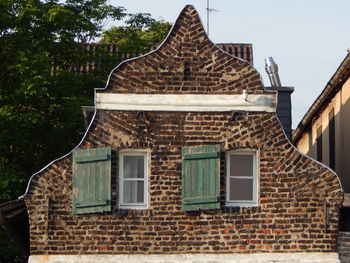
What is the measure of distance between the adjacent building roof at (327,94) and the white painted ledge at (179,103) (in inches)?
119

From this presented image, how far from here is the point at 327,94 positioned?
100 ft

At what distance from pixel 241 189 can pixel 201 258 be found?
1623mm

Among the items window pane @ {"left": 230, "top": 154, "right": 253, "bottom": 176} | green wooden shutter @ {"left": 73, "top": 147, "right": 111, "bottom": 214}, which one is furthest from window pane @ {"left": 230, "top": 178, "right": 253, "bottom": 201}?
green wooden shutter @ {"left": 73, "top": 147, "right": 111, "bottom": 214}

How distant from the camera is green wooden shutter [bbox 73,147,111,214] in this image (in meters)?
24.3

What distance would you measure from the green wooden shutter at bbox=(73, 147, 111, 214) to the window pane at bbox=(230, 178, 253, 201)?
2492 millimetres

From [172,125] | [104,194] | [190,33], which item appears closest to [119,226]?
[104,194]

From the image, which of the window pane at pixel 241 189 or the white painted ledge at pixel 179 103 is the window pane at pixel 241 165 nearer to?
the window pane at pixel 241 189

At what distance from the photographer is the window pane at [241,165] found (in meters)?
24.6

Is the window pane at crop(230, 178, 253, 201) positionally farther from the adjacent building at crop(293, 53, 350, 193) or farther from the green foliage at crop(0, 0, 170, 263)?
the green foliage at crop(0, 0, 170, 263)

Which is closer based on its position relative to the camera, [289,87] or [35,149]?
[289,87]

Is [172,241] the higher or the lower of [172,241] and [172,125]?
the lower

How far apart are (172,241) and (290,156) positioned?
2926 millimetres

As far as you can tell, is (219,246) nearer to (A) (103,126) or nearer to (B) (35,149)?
(A) (103,126)

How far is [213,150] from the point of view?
24.4m
